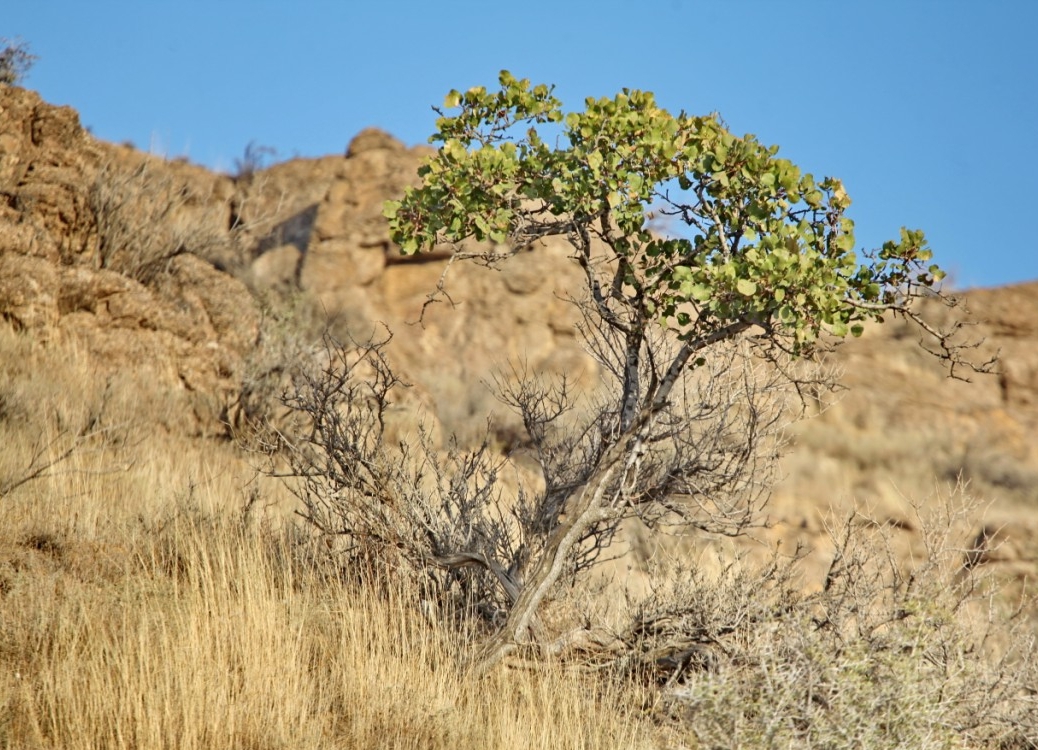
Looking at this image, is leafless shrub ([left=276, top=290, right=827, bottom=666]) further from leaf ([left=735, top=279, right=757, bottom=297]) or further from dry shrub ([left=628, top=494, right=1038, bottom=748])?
leaf ([left=735, top=279, right=757, bottom=297])

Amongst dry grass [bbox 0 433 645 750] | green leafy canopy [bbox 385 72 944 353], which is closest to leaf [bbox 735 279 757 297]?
green leafy canopy [bbox 385 72 944 353]

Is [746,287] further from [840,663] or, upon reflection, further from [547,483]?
[547,483]

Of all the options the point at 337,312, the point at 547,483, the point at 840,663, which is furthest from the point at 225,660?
the point at 337,312

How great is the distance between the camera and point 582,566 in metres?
6.46

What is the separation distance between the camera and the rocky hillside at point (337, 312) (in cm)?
1030

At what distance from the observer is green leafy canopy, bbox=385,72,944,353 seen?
A: 4867 millimetres

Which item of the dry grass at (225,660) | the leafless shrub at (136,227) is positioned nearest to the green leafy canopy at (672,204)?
the dry grass at (225,660)

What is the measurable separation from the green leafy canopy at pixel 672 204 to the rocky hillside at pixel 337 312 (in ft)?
16.4

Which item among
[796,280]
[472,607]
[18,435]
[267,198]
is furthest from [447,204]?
[267,198]

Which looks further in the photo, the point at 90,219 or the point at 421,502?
the point at 90,219

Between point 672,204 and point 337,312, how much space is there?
11.0 meters

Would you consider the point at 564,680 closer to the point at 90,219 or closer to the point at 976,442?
the point at 90,219

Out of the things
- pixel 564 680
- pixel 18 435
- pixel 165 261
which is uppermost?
pixel 165 261

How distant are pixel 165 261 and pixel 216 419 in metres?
2.67
